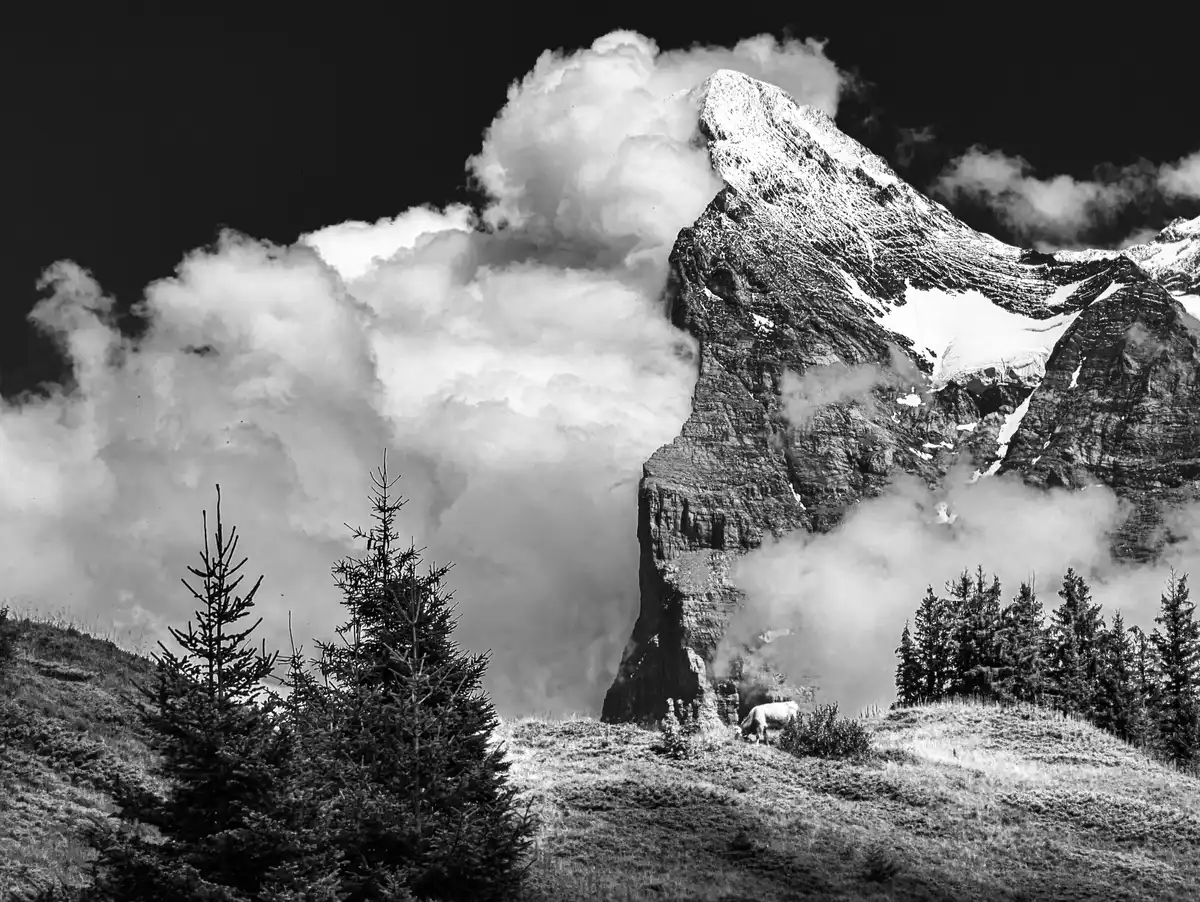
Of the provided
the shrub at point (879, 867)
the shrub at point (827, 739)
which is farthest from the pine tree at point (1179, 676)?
the shrub at point (879, 867)

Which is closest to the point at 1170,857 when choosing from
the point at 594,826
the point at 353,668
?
the point at 594,826

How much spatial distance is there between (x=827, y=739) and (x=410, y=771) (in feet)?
97.6

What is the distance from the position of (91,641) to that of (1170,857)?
36.2m

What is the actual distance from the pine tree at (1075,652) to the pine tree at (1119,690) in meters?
0.44

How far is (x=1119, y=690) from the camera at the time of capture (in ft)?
263

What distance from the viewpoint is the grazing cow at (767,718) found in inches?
2473

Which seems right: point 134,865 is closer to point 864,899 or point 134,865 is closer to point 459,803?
point 459,803

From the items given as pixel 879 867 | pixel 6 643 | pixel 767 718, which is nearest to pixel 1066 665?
pixel 767 718

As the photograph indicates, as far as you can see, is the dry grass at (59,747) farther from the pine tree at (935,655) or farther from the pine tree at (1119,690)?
the pine tree at (1119,690)

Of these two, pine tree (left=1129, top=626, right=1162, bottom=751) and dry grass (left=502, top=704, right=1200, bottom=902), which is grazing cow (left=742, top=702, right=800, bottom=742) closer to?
dry grass (left=502, top=704, right=1200, bottom=902)

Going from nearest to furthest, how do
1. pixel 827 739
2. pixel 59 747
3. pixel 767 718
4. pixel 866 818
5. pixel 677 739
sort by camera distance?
pixel 59 747 → pixel 866 818 → pixel 677 739 → pixel 827 739 → pixel 767 718

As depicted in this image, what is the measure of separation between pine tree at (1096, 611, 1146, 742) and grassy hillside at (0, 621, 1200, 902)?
11.9m

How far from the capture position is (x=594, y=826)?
156 feet

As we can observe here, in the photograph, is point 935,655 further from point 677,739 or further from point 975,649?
point 677,739
